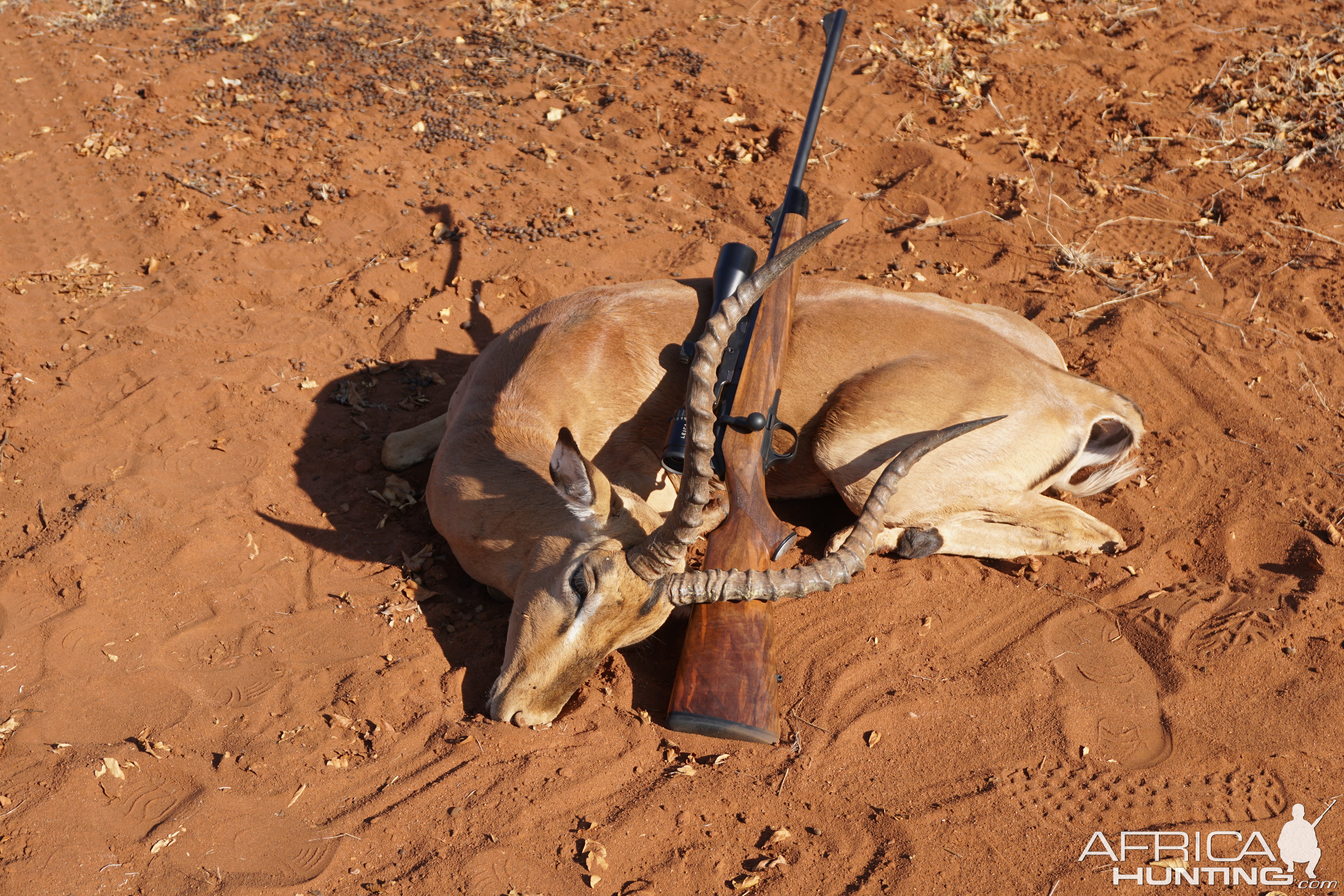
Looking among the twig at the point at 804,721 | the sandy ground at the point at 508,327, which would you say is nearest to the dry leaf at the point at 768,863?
the sandy ground at the point at 508,327

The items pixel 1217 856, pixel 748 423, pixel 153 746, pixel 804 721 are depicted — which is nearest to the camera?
pixel 1217 856

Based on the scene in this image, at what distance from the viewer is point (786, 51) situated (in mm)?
9766

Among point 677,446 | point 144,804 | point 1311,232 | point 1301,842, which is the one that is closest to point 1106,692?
point 1301,842

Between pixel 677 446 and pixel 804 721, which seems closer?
pixel 804 721

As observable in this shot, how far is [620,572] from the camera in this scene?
3.91 meters

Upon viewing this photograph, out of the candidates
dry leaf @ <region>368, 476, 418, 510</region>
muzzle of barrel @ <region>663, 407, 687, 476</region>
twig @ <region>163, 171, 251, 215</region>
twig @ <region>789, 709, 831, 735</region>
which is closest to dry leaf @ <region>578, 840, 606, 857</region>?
twig @ <region>789, 709, 831, 735</region>

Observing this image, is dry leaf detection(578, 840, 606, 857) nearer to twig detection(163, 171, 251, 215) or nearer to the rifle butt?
the rifle butt

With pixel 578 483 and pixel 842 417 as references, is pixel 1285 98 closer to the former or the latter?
pixel 842 417

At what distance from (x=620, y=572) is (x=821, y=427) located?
172 centimetres

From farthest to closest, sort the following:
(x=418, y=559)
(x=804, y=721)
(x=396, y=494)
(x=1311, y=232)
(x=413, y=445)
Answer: (x=1311, y=232) < (x=413, y=445) < (x=396, y=494) < (x=418, y=559) < (x=804, y=721)

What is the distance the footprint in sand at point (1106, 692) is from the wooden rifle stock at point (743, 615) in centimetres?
142

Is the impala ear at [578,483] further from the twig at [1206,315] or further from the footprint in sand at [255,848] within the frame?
the twig at [1206,315]

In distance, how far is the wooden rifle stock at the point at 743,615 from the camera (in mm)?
3867

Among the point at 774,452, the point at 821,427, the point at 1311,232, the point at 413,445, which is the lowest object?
the point at 413,445
